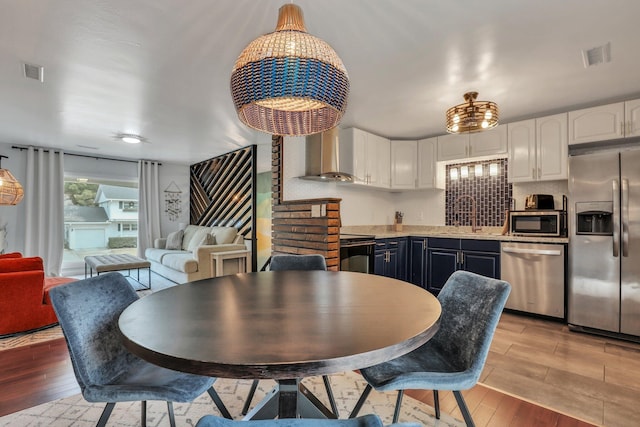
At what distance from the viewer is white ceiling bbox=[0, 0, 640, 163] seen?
5.99 ft

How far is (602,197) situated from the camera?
2.96 m

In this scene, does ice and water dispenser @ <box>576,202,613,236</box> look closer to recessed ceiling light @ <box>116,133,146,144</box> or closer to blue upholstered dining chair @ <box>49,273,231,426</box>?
blue upholstered dining chair @ <box>49,273,231,426</box>

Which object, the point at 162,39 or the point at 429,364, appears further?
the point at 162,39

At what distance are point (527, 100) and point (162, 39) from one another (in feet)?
11.2

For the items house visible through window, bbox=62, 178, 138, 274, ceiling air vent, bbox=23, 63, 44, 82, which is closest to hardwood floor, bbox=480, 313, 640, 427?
ceiling air vent, bbox=23, 63, 44, 82

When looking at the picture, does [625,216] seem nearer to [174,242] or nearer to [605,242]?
[605,242]

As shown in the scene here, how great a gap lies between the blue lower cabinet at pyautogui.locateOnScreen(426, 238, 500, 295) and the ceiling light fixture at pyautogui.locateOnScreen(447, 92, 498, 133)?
1.55m

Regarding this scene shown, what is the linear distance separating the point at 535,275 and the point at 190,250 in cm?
539

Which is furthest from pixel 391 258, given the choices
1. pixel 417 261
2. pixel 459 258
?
pixel 459 258

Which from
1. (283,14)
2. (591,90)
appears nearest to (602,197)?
(591,90)

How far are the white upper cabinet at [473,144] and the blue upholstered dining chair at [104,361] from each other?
399 centimetres

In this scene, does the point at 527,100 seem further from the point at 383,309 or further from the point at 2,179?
the point at 2,179

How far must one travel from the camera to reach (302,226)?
362 cm

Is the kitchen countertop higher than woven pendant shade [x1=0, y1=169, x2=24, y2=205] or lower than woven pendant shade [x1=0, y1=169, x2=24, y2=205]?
lower
